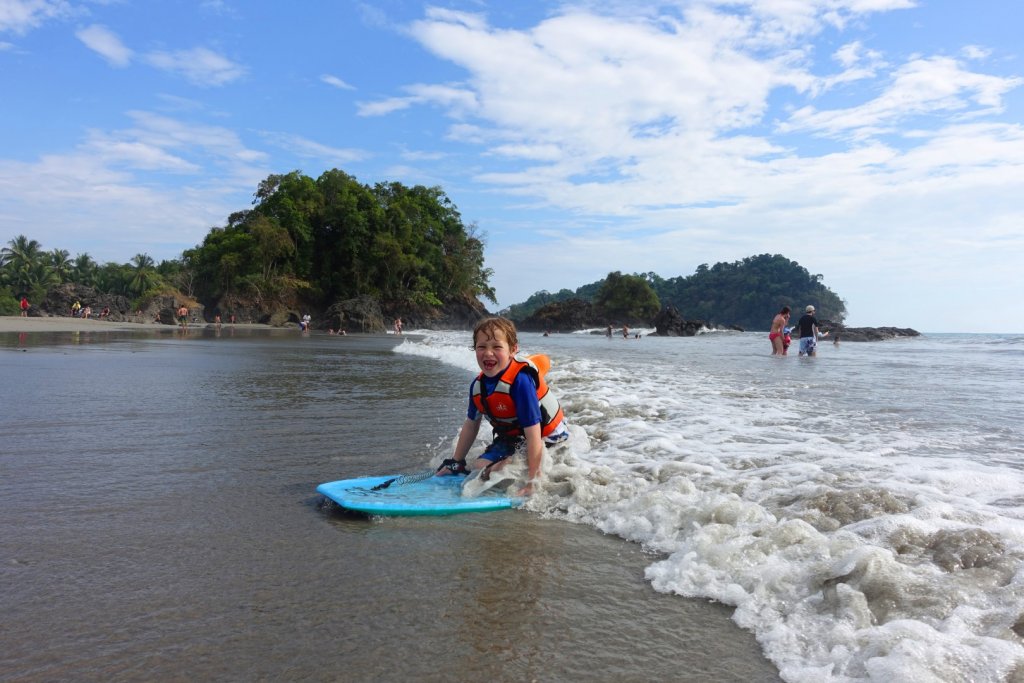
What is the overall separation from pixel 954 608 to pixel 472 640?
167 cm

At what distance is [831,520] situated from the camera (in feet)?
10.4

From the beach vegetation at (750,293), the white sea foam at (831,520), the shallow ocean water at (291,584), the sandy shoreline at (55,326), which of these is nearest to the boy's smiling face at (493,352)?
the white sea foam at (831,520)

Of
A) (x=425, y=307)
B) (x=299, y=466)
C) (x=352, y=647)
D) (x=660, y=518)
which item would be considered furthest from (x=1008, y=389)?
(x=425, y=307)

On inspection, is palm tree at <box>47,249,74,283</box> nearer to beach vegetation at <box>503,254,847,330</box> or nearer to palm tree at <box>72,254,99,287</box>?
palm tree at <box>72,254,99,287</box>

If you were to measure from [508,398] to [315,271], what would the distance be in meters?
54.9

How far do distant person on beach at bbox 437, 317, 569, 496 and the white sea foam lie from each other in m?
0.29

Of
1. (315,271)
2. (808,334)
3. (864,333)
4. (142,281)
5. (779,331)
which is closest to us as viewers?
(808,334)

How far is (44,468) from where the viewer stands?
3920 mm

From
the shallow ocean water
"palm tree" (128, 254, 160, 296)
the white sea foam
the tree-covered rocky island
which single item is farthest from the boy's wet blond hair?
"palm tree" (128, 254, 160, 296)

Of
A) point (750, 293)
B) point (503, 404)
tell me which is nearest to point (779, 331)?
point (503, 404)

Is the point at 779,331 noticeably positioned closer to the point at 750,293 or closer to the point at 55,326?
the point at 55,326

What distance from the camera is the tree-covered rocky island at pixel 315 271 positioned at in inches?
1842

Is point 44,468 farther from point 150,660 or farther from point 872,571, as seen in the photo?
point 872,571

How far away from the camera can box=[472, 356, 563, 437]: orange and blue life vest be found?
13.8ft
